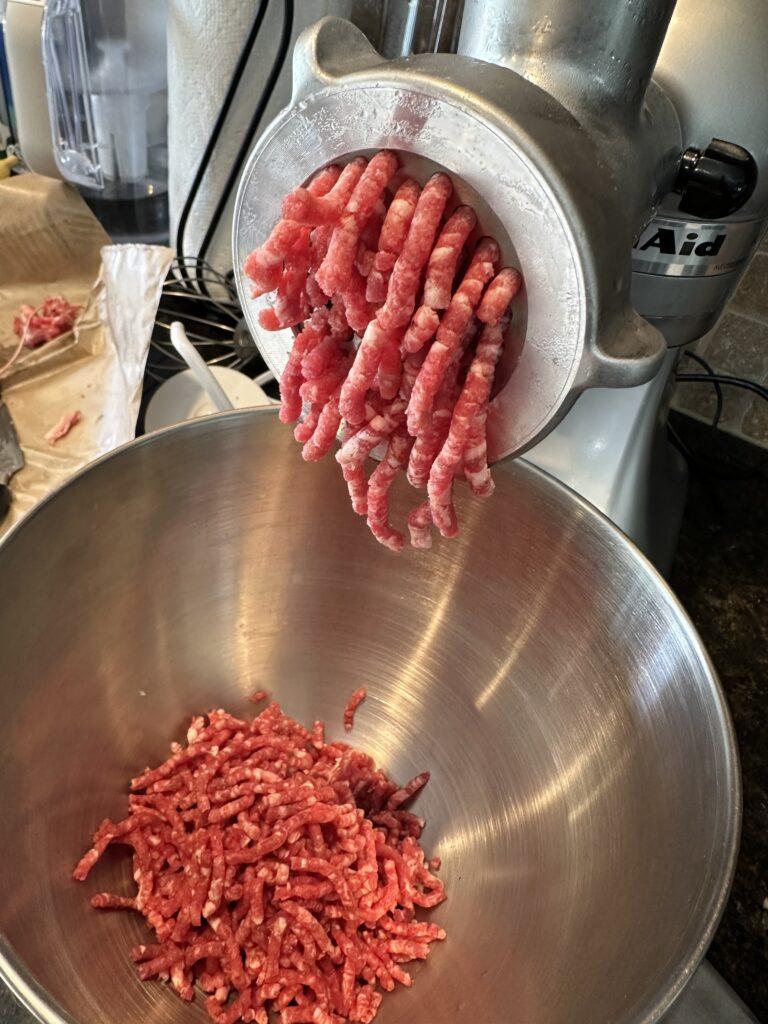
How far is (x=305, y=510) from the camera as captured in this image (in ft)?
2.49

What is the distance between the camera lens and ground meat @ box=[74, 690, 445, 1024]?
22.2 inches

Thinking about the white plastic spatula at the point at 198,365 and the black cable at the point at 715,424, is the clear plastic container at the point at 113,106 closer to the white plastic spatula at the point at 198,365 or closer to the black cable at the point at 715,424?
the white plastic spatula at the point at 198,365

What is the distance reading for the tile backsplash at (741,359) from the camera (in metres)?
0.99

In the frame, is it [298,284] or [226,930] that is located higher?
[298,284]

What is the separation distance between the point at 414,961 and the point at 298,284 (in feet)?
1.84

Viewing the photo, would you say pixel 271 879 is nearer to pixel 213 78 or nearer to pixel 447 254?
pixel 447 254

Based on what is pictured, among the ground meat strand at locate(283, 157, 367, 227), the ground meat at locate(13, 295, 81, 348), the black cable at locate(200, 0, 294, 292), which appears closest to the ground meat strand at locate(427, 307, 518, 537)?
the ground meat strand at locate(283, 157, 367, 227)

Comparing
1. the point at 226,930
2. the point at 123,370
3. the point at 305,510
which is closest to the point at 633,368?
the point at 305,510

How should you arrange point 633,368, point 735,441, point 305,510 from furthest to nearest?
point 735,441 → point 305,510 → point 633,368

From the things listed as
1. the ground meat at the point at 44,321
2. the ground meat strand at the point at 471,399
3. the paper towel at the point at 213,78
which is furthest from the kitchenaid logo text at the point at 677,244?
the ground meat at the point at 44,321

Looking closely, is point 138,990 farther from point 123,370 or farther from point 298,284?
point 123,370

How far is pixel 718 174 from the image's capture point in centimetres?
50

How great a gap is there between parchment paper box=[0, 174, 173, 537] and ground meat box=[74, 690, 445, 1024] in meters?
0.52

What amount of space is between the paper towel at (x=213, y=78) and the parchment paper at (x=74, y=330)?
0.48ft
